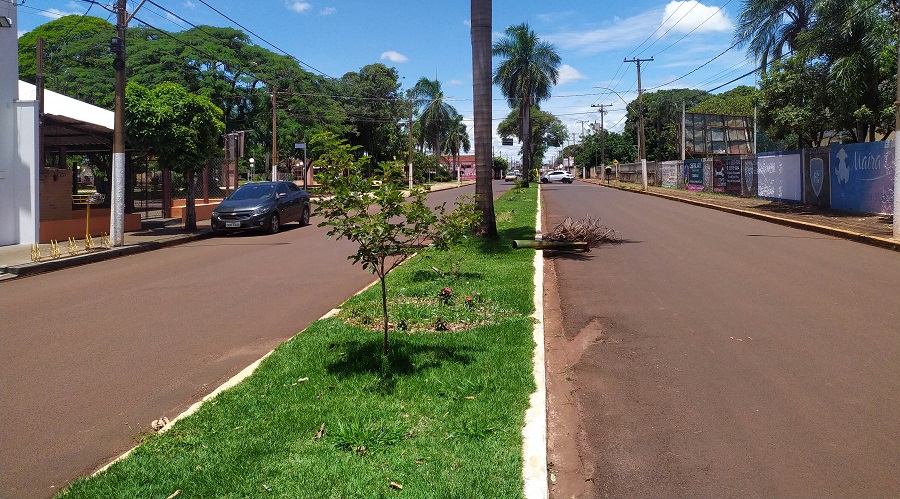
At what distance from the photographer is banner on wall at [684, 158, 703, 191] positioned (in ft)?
130

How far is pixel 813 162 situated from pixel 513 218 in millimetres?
10716

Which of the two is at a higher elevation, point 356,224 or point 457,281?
point 356,224

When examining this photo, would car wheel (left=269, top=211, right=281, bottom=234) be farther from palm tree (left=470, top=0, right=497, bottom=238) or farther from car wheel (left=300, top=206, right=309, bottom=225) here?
palm tree (left=470, top=0, right=497, bottom=238)

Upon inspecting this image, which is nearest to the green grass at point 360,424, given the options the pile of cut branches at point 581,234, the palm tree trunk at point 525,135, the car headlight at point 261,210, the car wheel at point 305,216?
the pile of cut branches at point 581,234

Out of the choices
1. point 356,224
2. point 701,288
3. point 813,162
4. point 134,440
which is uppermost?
point 813,162

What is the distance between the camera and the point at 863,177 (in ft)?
64.0

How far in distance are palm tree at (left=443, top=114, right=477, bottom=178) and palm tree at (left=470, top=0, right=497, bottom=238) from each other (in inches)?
2806

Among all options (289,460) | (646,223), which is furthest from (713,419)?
(646,223)

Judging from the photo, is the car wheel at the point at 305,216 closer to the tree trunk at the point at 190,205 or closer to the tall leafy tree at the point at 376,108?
the tree trunk at the point at 190,205

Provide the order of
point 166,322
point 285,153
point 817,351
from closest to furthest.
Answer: point 817,351
point 166,322
point 285,153

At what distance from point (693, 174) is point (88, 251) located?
115 ft

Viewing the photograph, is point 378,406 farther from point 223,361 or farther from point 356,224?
point 223,361

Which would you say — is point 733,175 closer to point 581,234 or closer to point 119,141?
point 581,234

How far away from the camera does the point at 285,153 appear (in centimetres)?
5266
